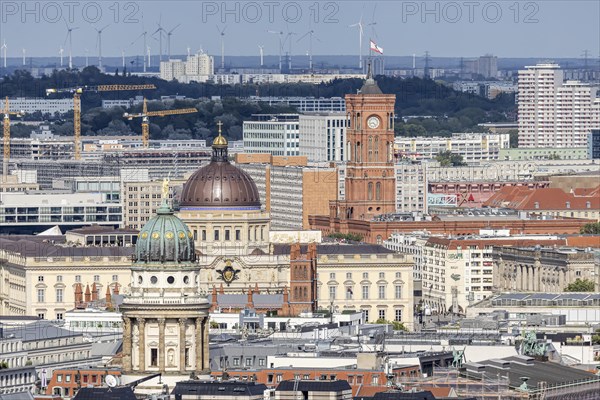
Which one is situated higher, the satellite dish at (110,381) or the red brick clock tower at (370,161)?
the red brick clock tower at (370,161)

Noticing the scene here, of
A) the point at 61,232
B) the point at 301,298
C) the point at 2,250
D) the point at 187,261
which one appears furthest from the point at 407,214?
the point at 187,261

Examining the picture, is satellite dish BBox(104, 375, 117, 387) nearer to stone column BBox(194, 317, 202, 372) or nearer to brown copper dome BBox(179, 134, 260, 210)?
stone column BBox(194, 317, 202, 372)

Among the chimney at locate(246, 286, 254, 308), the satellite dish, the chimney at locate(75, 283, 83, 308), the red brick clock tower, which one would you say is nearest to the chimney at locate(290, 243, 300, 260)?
the chimney at locate(246, 286, 254, 308)

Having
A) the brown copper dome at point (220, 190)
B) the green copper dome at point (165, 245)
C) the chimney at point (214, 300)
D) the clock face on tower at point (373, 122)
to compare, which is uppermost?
the clock face on tower at point (373, 122)

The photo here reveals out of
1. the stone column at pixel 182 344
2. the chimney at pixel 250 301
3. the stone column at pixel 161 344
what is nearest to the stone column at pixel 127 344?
the stone column at pixel 161 344

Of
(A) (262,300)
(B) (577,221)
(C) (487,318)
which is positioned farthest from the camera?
(B) (577,221)

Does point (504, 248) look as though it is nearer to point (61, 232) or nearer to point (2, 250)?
point (2, 250)

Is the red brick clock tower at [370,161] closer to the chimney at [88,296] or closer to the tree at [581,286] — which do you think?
the tree at [581,286]
